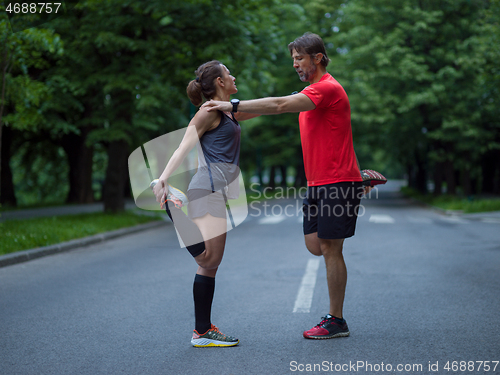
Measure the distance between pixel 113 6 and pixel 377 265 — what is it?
27.2ft

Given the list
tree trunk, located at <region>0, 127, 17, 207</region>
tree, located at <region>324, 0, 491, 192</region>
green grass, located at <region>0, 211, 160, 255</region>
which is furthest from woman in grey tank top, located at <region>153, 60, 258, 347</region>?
tree trunk, located at <region>0, 127, 17, 207</region>

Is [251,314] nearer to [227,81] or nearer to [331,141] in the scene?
[331,141]

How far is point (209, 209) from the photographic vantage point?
3664 millimetres

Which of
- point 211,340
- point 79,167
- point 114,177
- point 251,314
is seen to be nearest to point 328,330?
point 211,340

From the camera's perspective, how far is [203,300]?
3.79 meters

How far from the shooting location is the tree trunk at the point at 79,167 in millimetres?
24016

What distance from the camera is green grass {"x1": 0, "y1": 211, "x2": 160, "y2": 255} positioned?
860cm

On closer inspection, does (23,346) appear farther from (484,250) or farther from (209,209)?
(484,250)

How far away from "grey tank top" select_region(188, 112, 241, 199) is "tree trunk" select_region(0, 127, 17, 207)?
762 inches

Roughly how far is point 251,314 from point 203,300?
1073 millimetres

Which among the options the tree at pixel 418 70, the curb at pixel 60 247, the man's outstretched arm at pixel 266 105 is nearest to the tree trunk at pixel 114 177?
the curb at pixel 60 247

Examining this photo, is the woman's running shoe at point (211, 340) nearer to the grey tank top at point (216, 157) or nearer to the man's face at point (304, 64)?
the grey tank top at point (216, 157)

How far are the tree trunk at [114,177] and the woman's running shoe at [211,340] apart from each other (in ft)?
37.8

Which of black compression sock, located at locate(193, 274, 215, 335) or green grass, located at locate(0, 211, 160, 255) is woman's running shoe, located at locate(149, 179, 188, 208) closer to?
black compression sock, located at locate(193, 274, 215, 335)
